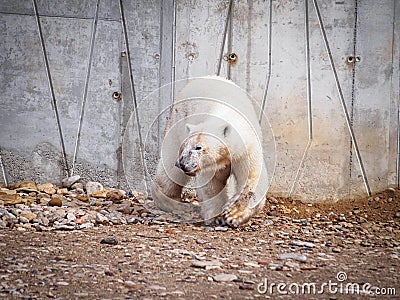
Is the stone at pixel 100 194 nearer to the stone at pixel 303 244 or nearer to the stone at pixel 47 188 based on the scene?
the stone at pixel 47 188

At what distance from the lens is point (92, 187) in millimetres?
6125

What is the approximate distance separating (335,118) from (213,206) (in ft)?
5.51

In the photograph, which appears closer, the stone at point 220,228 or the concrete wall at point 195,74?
the stone at point 220,228

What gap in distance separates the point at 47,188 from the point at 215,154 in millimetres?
2052

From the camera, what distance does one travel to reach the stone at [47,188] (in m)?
5.93

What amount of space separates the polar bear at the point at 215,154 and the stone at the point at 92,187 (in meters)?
0.84

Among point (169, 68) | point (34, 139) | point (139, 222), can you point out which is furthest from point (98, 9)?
point (139, 222)

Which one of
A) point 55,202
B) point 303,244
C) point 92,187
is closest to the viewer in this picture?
point 303,244

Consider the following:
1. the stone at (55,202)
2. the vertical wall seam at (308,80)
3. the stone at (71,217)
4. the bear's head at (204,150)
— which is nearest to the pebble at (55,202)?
the stone at (55,202)

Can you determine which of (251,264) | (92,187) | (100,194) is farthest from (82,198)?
(251,264)

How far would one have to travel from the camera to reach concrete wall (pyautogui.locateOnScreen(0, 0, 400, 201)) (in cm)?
591

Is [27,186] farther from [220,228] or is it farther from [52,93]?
[220,228]

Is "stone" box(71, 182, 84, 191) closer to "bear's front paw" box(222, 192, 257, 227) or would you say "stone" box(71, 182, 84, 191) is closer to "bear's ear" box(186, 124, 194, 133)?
"bear's ear" box(186, 124, 194, 133)

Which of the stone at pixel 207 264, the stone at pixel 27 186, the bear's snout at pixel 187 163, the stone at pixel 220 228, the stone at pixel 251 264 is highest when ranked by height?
the bear's snout at pixel 187 163
